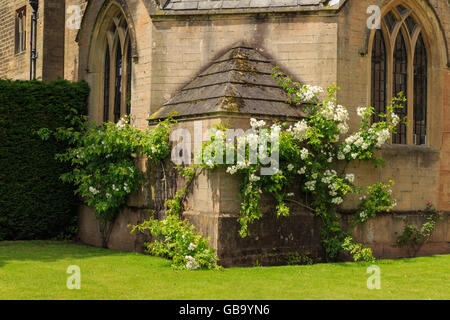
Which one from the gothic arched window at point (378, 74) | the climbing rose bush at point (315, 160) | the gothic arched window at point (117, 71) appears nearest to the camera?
the climbing rose bush at point (315, 160)

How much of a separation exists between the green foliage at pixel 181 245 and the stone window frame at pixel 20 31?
403 inches

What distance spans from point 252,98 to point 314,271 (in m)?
3.01

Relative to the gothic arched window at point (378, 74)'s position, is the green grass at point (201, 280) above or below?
below

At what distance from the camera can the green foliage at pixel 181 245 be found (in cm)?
888

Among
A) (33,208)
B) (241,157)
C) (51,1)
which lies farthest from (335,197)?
(51,1)

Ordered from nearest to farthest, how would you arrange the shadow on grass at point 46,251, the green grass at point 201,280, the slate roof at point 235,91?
the green grass at point 201,280, the slate roof at point 235,91, the shadow on grass at point 46,251

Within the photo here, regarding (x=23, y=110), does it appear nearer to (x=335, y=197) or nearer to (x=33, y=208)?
(x=33, y=208)

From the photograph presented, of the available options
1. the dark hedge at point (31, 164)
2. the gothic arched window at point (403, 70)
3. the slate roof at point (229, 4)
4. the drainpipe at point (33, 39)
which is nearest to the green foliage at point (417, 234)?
the gothic arched window at point (403, 70)

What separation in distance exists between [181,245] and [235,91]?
2.71 meters

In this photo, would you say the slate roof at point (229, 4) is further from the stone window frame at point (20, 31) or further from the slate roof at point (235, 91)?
the stone window frame at point (20, 31)

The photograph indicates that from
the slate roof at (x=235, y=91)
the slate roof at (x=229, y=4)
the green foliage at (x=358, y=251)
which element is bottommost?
the green foliage at (x=358, y=251)

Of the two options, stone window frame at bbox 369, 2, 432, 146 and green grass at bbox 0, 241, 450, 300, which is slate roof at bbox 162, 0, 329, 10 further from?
green grass at bbox 0, 241, 450, 300

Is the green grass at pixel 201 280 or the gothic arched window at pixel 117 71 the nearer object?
the green grass at pixel 201 280

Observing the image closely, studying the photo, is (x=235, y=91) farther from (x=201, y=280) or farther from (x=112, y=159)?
(x=201, y=280)
